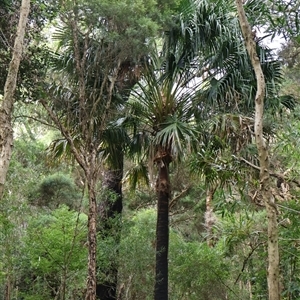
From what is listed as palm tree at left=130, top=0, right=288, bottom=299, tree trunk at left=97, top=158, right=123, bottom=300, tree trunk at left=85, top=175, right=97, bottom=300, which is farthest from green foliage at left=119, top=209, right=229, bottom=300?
tree trunk at left=85, top=175, right=97, bottom=300

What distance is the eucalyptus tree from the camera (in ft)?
17.4

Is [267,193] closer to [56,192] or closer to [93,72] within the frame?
[93,72]

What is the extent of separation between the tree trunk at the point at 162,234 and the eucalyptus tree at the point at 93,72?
0.90 meters

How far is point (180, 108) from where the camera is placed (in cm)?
685

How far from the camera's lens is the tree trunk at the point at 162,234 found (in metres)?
6.24

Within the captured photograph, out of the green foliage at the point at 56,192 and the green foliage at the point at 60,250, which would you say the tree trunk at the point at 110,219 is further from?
the green foliage at the point at 56,192

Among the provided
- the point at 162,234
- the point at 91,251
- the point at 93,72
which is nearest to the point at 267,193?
the point at 91,251

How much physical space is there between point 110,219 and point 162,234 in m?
→ 0.92

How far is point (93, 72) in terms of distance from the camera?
627 cm

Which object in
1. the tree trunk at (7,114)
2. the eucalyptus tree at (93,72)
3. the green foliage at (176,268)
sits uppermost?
the eucalyptus tree at (93,72)

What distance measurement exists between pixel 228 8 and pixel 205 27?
0.60 meters

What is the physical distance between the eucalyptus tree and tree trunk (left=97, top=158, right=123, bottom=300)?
0.15ft

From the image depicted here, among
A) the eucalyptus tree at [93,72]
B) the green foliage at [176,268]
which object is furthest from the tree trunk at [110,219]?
the green foliage at [176,268]

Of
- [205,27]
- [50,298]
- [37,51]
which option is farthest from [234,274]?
[37,51]
